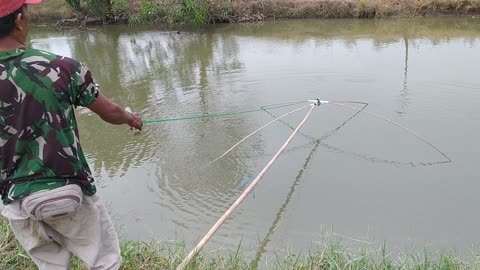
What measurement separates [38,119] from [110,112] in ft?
0.95

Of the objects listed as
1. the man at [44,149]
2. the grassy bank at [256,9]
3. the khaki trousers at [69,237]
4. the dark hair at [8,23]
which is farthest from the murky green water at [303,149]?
the grassy bank at [256,9]

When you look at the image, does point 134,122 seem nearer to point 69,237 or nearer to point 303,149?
point 69,237

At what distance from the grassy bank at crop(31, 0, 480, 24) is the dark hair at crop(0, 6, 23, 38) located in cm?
1060

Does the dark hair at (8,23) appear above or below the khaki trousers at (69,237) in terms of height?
above

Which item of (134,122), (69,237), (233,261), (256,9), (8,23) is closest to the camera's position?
(8,23)

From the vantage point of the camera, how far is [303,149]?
4.59 meters

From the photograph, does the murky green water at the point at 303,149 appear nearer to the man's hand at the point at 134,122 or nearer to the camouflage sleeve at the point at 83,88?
the man's hand at the point at 134,122

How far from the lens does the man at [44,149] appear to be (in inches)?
56.3

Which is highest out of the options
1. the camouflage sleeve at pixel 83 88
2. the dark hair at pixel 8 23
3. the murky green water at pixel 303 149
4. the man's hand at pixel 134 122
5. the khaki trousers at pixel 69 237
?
the dark hair at pixel 8 23

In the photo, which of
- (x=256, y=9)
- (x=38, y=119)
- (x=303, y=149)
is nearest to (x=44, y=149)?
(x=38, y=119)

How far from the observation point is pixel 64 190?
155cm

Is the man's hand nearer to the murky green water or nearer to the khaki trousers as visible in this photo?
the khaki trousers

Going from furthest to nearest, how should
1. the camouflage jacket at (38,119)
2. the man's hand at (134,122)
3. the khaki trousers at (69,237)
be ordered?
the man's hand at (134,122), the khaki trousers at (69,237), the camouflage jacket at (38,119)

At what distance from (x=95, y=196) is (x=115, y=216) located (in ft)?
6.36
